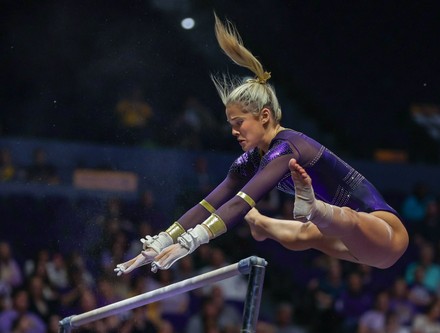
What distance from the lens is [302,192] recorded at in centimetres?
388

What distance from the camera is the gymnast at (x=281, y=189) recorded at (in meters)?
3.92

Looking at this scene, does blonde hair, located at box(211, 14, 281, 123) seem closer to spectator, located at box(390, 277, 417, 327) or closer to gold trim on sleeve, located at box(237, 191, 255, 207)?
gold trim on sleeve, located at box(237, 191, 255, 207)

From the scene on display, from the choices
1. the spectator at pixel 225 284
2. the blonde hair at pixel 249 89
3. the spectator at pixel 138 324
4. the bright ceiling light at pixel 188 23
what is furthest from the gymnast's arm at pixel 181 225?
the bright ceiling light at pixel 188 23

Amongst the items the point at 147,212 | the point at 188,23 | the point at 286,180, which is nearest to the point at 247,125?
the point at 286,180

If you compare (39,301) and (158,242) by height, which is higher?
(158,242)

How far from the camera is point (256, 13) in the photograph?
1026 centimetres

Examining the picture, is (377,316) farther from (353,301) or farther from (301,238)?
(301,238)

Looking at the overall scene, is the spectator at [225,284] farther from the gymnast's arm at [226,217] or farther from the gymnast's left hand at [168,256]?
the gymnast's left hand at [168,256]

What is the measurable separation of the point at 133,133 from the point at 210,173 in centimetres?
93

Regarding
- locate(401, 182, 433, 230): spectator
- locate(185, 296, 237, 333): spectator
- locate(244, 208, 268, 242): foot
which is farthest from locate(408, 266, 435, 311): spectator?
locate(244, 208, 268, 242): foot

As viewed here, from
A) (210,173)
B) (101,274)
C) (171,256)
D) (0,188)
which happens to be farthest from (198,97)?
(171,256)

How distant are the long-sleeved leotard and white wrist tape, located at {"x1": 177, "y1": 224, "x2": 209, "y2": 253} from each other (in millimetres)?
121

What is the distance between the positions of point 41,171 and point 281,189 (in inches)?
150

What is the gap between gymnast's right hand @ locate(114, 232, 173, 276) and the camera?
403 centimetres
